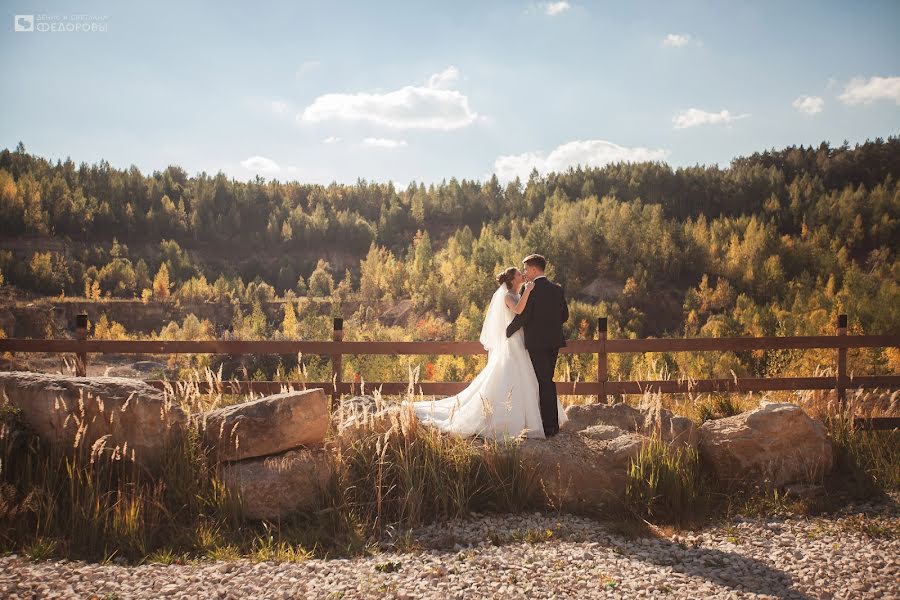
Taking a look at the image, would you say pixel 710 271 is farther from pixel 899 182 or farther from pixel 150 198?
pixel 150 198

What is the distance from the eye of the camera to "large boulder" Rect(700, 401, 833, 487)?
5.56 meters

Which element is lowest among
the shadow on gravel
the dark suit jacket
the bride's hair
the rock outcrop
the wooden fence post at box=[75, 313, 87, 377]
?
the shadow on gravel

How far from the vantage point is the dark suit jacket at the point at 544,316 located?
5820 mm

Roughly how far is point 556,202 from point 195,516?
42.8 meters

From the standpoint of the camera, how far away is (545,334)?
5.83 m

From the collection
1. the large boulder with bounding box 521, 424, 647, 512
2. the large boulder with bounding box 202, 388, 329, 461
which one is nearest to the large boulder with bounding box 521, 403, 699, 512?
the large boulder with bounding box 521, 424, 647, 512

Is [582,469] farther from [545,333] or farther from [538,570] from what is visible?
[538,570]

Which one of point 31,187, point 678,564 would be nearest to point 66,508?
point 678,564

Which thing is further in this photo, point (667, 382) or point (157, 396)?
point (667, 382)

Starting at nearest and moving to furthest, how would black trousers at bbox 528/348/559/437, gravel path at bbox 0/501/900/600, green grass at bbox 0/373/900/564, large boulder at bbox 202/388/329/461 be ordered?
1. gravel path at bbox 0/501/900/600
2. green grass at bbox 0/373/900/564
3. large boulder at bbox 202/388/329/461
4. black trousers at bbox 528/348/559/437

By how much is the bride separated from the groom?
0.07 meters

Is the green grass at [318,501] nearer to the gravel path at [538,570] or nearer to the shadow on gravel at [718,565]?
the gravel path at [538,570]

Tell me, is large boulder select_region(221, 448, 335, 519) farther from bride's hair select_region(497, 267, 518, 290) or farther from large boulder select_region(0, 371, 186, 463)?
bride's hair select_region(497, 267, 518, 290)

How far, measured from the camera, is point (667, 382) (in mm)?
7023
